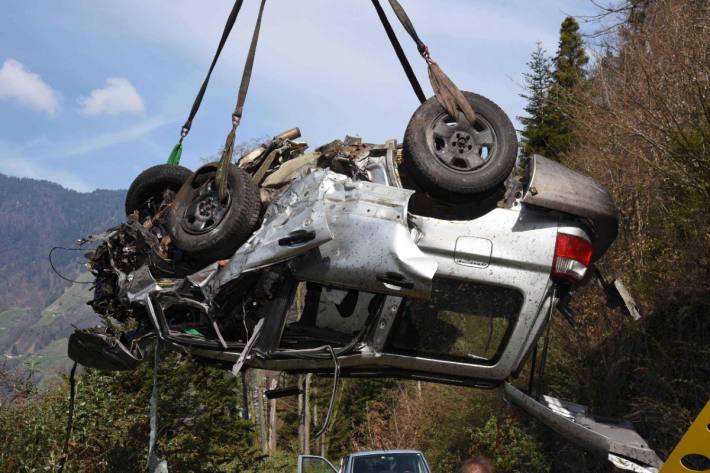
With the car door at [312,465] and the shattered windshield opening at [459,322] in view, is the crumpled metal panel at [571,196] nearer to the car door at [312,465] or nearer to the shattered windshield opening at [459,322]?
the shattered windshield opening at [459,322]

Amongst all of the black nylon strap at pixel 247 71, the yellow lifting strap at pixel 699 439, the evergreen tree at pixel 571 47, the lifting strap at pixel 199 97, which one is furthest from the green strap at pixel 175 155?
the evergreen tree at pixel 571 47

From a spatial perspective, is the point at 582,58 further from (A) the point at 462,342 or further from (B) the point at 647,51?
(A) the point at 462,342

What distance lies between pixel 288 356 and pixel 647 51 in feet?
29.7

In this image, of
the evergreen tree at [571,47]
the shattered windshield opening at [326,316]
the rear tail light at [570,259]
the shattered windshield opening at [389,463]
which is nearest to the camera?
the rear tail light at [570,259]

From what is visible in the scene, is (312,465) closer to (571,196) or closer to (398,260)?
(398,260)

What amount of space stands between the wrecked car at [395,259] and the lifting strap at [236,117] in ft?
0.14

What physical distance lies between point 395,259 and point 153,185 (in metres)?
2.45

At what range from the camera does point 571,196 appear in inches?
179

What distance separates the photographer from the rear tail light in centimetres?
447

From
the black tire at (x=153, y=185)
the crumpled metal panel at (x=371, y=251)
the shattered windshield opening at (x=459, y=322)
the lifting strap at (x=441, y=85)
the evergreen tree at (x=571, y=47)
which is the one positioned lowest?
the shattered windshield opening at (x=459, y=322)

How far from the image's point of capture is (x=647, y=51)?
11.4 metres

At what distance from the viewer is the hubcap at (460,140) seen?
15.2ft

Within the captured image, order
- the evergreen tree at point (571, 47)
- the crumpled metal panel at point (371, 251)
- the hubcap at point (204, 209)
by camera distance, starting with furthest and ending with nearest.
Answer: the evergreen tree at point (571, 47)
the hubcap at point (204, 209)
the crumpled metal panel at point (371, 251)

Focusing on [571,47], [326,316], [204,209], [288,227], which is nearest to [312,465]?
[326,316]
